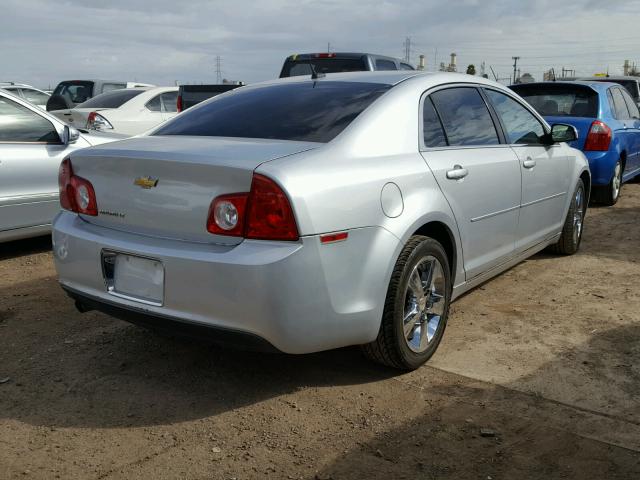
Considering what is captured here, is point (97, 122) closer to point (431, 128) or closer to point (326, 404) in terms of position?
point (431, 128)

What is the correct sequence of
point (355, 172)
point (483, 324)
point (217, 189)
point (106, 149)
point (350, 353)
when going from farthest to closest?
point (483, 324)
point (350, 353)
point (106, 149)
point (355, 172)
point (217, 189)

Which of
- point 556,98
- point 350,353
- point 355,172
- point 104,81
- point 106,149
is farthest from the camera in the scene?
point 104,81

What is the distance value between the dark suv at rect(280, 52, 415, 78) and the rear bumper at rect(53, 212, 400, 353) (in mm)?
7337

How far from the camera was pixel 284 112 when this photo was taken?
372 cm

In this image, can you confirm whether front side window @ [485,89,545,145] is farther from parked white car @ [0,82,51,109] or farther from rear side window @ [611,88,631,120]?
parked white car @ [0,82,51,109]

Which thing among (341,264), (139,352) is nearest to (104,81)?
(139,352)

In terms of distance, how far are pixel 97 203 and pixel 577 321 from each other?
10.0 feet

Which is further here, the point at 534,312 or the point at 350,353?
the point at 534,312

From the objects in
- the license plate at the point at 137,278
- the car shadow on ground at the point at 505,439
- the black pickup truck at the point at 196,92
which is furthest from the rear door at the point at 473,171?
the black pickup truck at the point at 196,92

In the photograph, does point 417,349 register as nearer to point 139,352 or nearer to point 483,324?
point 483,324

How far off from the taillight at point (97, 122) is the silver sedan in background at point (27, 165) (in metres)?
3.77

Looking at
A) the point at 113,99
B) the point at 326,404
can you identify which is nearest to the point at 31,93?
the point at 113,99

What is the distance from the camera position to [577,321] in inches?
175

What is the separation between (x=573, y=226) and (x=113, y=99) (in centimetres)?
857
